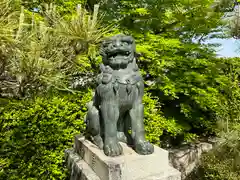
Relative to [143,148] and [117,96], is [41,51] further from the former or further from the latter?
[143,148]

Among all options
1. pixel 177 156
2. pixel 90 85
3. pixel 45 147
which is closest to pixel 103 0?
pixel 90 85

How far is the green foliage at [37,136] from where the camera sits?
9.45 feet

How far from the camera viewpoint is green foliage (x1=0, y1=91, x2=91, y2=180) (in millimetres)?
2879

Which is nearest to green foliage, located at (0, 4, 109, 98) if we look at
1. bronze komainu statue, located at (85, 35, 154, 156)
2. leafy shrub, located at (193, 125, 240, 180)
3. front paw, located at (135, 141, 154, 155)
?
bronze komainu statue, located at (85, 35, 154, 156)

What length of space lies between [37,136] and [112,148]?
5.55ft

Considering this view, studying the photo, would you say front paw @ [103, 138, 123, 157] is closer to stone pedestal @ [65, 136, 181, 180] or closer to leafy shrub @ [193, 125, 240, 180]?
stone pedestal @ [65, 136, 181, 180]

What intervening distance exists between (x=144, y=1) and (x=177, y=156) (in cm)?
323

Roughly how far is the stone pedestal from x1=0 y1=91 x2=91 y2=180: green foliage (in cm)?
124

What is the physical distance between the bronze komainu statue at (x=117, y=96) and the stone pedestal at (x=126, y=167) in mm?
67

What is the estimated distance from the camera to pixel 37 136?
3.01 meters

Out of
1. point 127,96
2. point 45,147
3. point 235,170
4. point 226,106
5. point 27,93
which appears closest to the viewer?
point 127,96

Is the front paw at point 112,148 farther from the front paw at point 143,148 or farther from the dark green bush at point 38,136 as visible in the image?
the dark green bush at point 38,136

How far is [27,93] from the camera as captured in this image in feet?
6.55

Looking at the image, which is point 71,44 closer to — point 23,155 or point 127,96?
point 127,96
